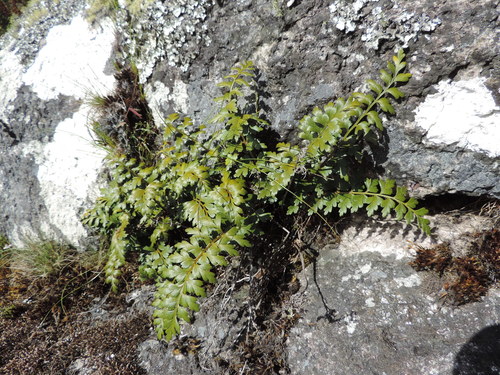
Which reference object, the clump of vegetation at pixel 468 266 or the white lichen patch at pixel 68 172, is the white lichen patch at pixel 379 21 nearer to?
the clump of vegetation at pixel 468 266

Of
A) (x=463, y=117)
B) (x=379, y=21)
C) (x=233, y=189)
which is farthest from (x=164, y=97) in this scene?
(x=463, y=117)

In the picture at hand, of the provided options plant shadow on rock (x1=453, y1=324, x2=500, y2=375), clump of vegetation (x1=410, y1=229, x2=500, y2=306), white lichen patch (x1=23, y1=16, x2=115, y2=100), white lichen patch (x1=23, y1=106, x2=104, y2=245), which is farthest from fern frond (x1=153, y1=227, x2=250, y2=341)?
white lichen patch (x1=23, y1=16, x2=115, y2=100)

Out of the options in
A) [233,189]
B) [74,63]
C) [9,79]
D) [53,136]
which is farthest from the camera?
[9,79]

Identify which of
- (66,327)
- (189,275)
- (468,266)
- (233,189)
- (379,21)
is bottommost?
(468,266)

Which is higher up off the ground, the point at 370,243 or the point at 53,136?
the point at 53,136

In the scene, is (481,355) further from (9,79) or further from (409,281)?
(9,79)

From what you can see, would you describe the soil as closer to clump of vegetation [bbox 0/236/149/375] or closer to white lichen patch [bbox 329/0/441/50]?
clump of vegetation [bbox 0/236/149/375]

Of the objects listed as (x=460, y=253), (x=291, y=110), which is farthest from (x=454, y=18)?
(x=460, y=253)
